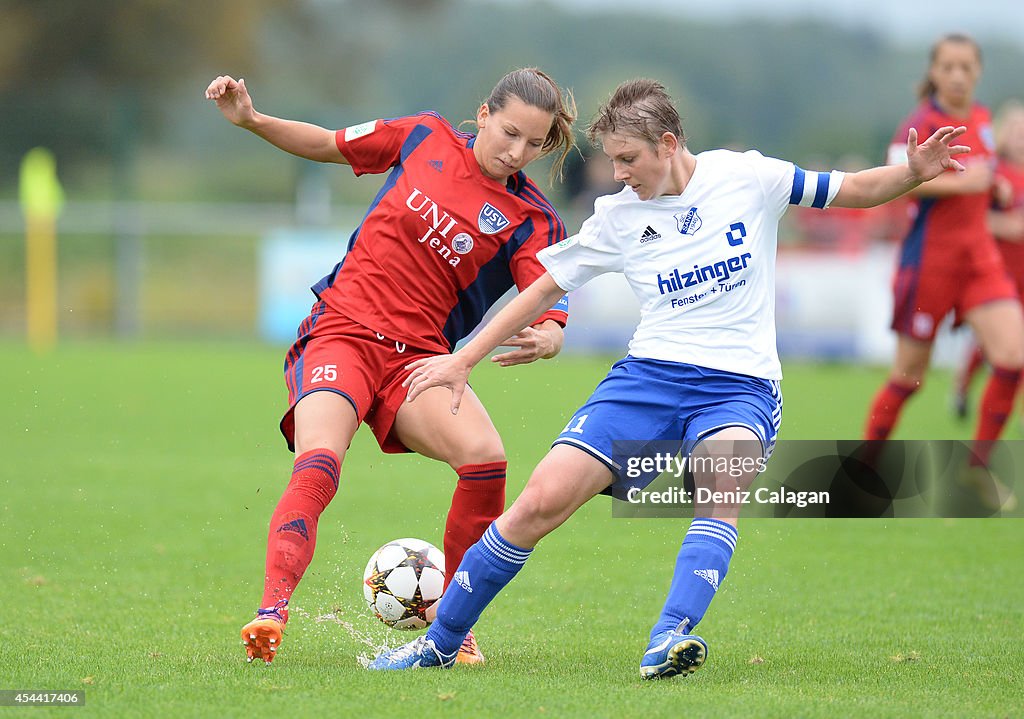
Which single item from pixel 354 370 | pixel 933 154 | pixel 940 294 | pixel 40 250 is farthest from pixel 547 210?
pixel 40 250

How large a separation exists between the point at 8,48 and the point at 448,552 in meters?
26.9

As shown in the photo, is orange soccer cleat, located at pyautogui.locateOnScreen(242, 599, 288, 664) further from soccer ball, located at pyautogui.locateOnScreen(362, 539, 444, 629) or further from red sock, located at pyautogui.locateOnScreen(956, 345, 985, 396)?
red sock, located at pyautogui.locateOnScreen(956, 345, 985, 396)

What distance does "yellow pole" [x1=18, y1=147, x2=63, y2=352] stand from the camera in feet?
65.1

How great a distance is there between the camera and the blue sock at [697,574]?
3863mm

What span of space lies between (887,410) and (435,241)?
3.74 meters

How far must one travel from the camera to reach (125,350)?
17.2 metres

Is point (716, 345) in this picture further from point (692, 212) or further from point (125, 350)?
point (125, 350)

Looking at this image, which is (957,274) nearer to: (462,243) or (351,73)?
(462,243)

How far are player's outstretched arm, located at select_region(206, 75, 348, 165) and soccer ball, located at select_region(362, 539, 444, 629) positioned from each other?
4.70ft

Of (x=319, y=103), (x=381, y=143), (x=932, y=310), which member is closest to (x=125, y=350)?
(x=932, y=310)

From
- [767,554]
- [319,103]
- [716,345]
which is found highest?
[319,103]

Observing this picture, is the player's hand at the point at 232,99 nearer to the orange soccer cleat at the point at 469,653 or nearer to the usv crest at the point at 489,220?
the usv crest at the point at 489,220

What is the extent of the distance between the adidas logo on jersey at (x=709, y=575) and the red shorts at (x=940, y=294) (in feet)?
13.0

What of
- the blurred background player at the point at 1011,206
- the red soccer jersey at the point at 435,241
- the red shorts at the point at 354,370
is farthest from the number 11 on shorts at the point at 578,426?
the blurred background player at the point at 1011,206
